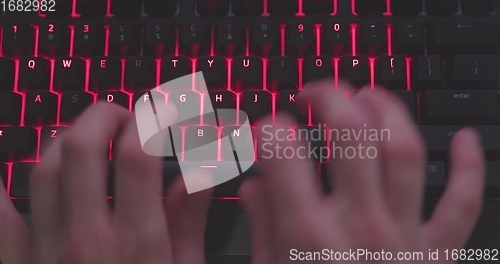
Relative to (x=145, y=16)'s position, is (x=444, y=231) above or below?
below

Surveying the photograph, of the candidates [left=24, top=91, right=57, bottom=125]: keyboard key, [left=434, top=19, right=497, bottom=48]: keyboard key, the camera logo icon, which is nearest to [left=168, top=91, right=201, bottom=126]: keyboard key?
the camera logo icon

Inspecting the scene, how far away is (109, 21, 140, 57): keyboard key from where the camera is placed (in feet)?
1.76

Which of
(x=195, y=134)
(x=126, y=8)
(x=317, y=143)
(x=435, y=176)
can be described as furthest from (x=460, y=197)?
(x=126, y=8)

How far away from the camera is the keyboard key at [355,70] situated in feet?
1.70

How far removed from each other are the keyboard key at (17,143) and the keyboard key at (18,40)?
7cm

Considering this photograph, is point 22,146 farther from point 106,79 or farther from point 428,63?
point 428,63

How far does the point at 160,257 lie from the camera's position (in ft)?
1.59

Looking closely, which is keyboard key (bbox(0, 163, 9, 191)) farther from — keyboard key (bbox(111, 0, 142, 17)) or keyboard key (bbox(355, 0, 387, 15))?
keyboard key (bbox(355, 0, 387, 15))

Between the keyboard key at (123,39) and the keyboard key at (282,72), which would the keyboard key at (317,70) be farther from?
the keyboard key at (123,39)

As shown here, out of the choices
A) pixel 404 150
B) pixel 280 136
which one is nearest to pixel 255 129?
pixel 280 136

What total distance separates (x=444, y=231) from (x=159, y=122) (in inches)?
10.3

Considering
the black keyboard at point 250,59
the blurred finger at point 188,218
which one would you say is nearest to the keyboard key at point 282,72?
the black keyboard at point 250,59

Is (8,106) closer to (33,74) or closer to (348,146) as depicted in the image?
(33,74)

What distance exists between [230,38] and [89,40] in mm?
128
